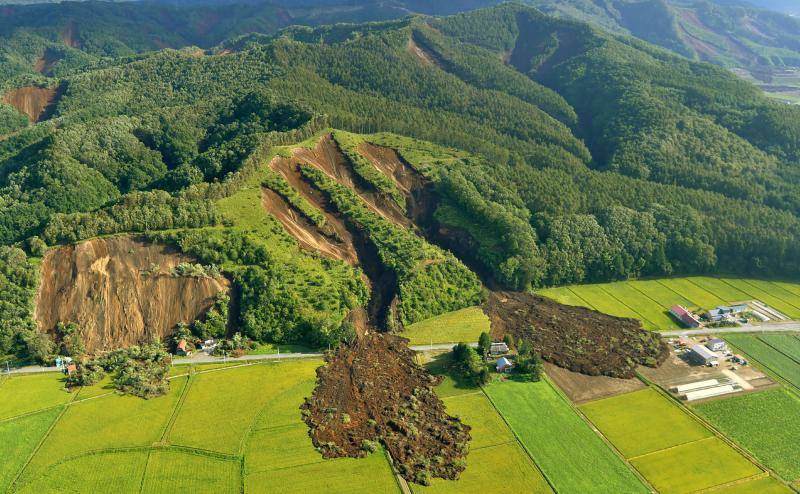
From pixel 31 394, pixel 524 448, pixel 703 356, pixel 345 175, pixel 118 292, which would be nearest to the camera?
pixel 524 448

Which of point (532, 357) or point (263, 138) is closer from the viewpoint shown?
point (532, 357)

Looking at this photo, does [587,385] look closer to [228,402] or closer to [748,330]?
[748,330]

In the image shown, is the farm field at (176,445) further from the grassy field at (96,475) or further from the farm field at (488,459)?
the farm field at (488,459)

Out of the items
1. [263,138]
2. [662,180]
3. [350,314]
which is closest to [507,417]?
[350,314]

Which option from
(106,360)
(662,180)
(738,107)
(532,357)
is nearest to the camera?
(106,360)

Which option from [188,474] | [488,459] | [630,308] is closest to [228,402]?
[188,474]

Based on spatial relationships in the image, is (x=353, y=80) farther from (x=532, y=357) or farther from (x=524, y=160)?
(x=532, y=357)

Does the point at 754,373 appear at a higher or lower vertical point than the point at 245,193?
lower
